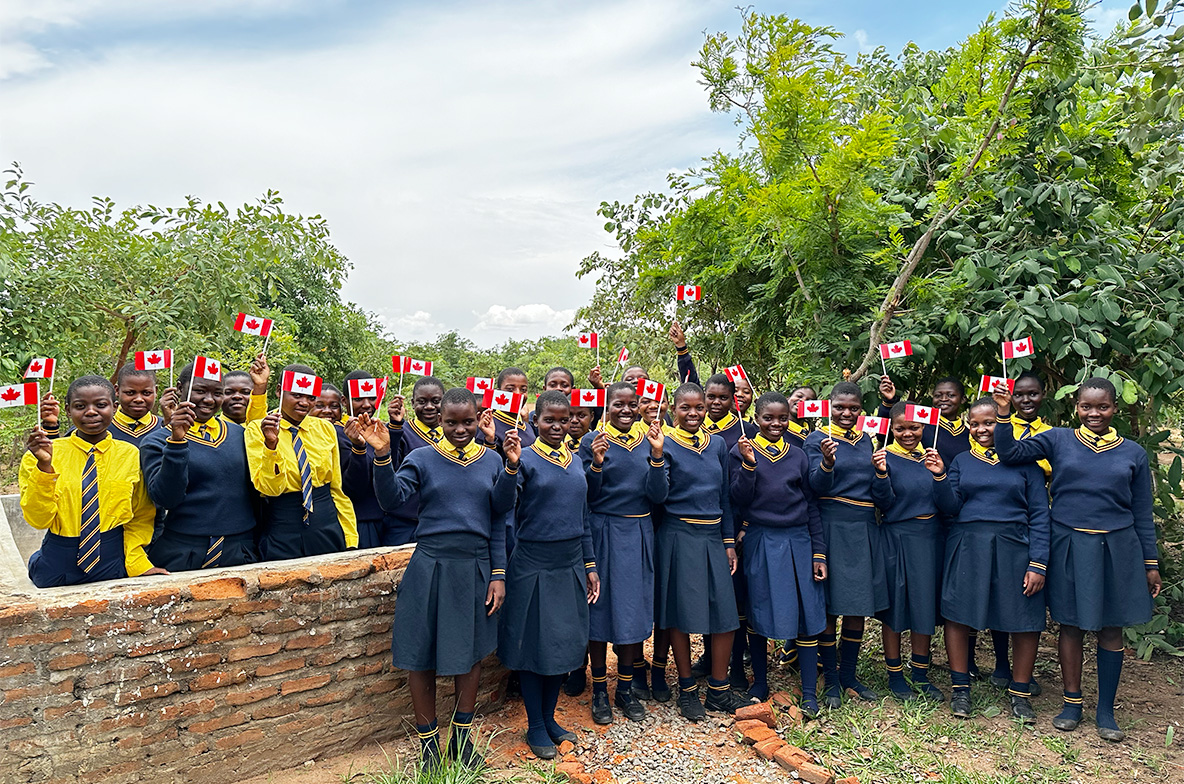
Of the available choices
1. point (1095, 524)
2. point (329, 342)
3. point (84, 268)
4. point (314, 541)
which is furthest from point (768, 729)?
point (329, 342)

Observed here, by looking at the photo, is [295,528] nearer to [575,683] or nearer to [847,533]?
[575,683]

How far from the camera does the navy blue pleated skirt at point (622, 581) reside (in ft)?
14.7

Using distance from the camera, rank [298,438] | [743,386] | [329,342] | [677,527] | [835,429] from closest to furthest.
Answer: [298,438] < [677,527] < [835,429] < [743,386] < [329,342]

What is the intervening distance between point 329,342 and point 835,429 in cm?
1187

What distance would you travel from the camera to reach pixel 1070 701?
183 inches

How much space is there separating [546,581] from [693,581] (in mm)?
911

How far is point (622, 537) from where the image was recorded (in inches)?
178

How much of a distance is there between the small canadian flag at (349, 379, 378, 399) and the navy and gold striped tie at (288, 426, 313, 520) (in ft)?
1.19

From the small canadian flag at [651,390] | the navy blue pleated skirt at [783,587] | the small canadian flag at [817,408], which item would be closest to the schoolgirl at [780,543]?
the navy blue pleated skirt at [783,587]

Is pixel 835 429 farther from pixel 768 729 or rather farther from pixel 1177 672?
pixel 1177 672

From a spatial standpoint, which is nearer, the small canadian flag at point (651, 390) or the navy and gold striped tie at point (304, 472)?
the navy and gold striped tie at point (304, 472)

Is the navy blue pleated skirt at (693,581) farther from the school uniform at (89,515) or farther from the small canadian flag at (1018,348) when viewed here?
the school uniform at (89,515)

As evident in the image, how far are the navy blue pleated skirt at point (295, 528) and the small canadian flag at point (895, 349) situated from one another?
3629mm

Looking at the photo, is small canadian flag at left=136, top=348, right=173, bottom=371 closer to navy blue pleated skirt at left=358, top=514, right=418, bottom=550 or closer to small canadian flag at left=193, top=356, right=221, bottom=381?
small canadian flag at left=193, top=356, right=221, bottom=381
